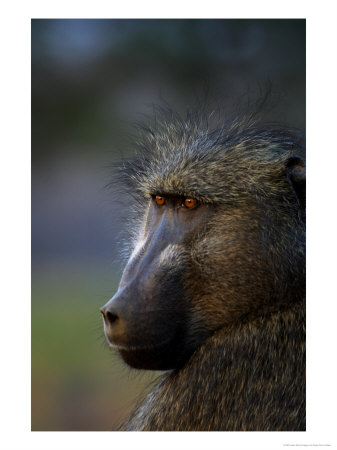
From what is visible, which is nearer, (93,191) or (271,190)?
(271,190)

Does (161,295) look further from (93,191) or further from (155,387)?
(93,191)

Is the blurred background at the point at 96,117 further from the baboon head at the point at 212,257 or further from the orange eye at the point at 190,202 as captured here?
the orange eye at the point at 190,202

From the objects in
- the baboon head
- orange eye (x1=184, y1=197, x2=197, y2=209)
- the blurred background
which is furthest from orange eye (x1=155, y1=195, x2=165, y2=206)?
the blurred background

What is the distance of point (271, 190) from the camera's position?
3.41 m

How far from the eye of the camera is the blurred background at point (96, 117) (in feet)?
12.8

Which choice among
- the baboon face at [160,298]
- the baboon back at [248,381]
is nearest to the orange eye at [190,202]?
the baboon face at [160,298]

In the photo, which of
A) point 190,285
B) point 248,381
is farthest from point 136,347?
point 248,381

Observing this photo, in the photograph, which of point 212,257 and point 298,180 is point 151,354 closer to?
point 212,257

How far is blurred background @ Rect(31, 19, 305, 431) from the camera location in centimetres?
390

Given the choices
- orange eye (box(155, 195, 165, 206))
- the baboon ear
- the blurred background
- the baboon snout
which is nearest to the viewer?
the baboon snout

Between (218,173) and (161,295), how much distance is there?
0.65 meters

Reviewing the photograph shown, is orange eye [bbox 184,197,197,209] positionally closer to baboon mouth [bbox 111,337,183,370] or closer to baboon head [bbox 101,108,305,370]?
baboon head [bbox 101,108,305,370]
